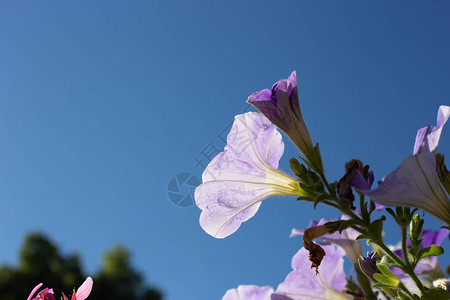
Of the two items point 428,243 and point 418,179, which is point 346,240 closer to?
point 428,243

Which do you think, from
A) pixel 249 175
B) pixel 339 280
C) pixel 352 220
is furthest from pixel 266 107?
pixel 339 280

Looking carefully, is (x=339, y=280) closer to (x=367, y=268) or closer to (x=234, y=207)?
(x=367, y=268)

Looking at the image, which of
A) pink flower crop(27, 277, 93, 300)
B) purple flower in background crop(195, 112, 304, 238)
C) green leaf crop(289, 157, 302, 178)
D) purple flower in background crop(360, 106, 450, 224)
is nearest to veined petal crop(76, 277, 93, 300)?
pink flower crop(27, 277, 93, 300)

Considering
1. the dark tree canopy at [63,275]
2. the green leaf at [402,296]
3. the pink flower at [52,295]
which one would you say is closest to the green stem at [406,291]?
the green leaf at [402,296]

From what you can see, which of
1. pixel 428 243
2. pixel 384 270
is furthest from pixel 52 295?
pixel 428 243

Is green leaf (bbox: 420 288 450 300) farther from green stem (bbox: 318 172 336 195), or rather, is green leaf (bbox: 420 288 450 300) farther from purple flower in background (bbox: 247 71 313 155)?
purple flower in background (bbox: 247 71 313 155)
